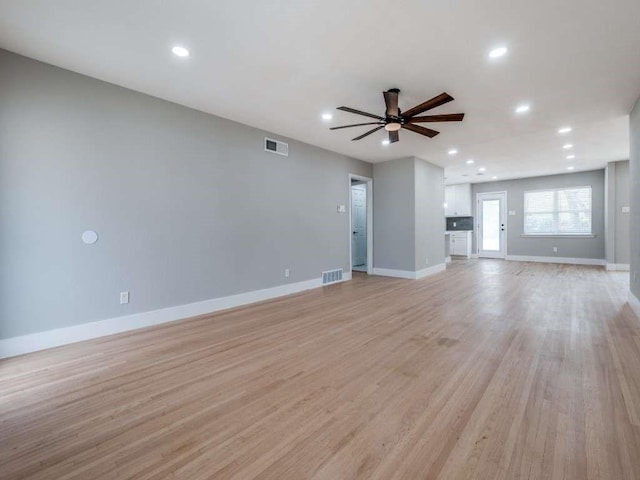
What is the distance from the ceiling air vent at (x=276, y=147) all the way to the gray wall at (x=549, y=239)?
823 cm

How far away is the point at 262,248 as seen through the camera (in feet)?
15.4

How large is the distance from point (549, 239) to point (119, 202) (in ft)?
36.3

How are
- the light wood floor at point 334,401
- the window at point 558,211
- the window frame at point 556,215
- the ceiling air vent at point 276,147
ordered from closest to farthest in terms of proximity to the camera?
1. the light wood floor at point 334,401
2. the ceiling air vent at point 276,147
3. the window frame at point 556,215
4. the window at point 558,211

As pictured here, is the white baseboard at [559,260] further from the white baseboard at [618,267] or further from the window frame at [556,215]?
the white baseboard at [618,267]

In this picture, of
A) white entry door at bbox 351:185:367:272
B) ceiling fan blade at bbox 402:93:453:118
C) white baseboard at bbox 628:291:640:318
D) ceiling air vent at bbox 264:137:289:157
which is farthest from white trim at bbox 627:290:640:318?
ceiling air vent at bbox 264:137:289:157

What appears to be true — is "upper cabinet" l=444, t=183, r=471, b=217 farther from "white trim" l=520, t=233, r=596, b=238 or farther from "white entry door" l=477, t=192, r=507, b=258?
"white trim" l=520, t=233, r=596, b=238

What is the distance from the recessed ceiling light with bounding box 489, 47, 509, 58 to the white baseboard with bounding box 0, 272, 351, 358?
405 cm

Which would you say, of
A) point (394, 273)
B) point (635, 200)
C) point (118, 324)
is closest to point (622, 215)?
point (635, 200)

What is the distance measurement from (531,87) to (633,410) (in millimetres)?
3221

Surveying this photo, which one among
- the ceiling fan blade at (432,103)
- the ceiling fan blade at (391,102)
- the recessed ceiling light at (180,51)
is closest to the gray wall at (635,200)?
the ceiling fan blade at (432,103)

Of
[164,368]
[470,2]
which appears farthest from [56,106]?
[470,2]

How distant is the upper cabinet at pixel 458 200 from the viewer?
414 inches

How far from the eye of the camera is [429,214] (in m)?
7.11

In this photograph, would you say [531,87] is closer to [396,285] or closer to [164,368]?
[396,285]
